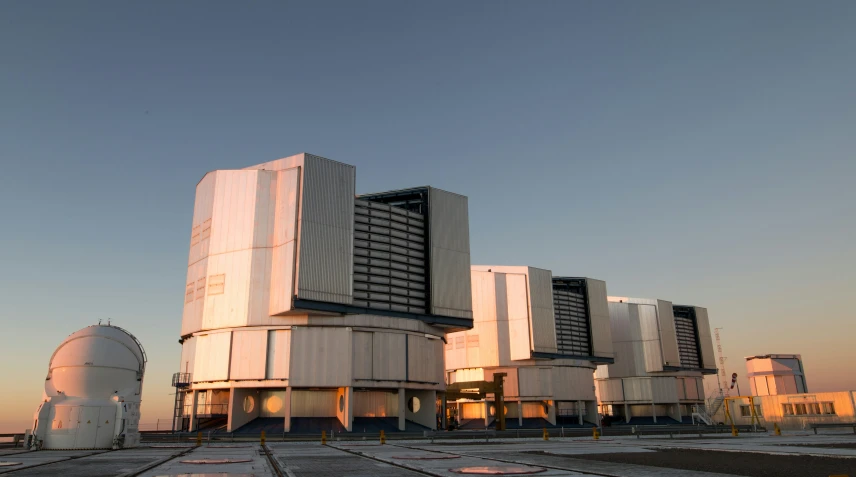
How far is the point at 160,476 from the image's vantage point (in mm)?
17656

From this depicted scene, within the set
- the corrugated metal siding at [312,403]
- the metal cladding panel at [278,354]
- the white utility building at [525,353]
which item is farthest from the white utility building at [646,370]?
the metal cladding panel at [278,354]

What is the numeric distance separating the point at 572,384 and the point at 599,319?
13.4 m

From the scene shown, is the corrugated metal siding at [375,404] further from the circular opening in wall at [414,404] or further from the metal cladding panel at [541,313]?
the metal cladding panel at [541,313]

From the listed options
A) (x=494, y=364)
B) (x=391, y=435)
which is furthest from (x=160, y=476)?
(x=494, y=364)

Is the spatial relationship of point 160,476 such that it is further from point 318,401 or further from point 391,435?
point 318,401

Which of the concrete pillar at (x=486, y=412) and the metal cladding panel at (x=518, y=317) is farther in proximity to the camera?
the metal cladding panel at (x=518, y=317)

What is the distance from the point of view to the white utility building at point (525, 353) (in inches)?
3474

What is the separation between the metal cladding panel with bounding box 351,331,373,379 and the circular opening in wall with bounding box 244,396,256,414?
11629 millimetres

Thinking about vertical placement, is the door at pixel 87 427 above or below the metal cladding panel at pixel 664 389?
below

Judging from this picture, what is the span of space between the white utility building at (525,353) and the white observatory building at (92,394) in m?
56.2

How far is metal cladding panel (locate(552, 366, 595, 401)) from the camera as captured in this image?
90938 mm

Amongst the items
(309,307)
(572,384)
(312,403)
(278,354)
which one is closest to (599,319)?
(572,384)

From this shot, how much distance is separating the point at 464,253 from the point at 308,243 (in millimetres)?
21384

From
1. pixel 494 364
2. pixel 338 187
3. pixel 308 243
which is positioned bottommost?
pixel 494 364
